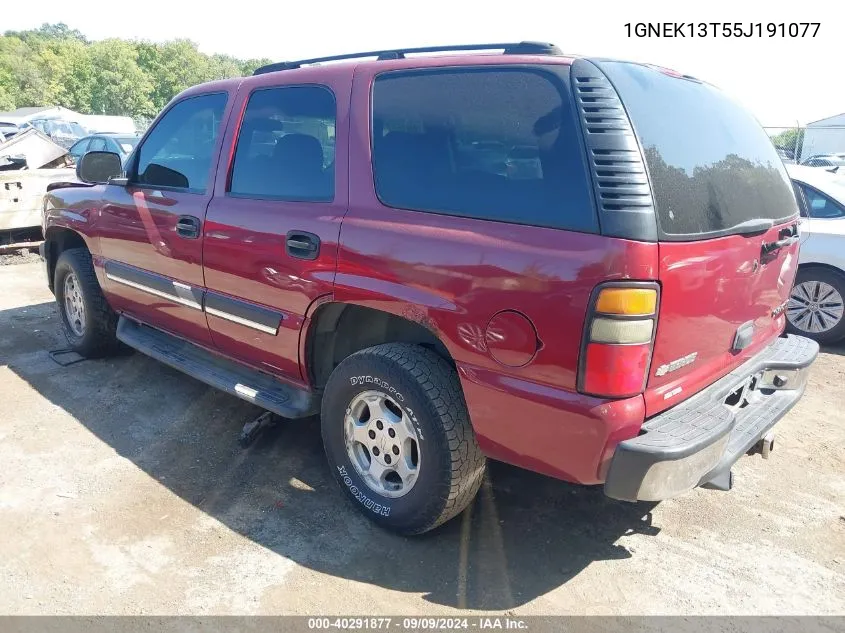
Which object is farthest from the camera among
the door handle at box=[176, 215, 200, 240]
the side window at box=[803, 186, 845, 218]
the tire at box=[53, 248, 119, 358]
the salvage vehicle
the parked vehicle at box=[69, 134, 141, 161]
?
the parked vehicle at box=[69, 134, 141, 161]

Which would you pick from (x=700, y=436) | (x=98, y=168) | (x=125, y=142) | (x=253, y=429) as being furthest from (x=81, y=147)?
(x=700, y=436)

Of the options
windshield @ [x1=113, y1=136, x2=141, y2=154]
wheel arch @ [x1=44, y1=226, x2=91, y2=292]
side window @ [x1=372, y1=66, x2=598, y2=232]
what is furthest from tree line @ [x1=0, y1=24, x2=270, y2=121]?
side window @ [x1=372, y1=66, x2=598, y2=232]

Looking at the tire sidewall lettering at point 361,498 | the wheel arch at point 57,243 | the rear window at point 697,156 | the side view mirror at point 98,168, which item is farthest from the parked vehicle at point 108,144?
the rear window at point 697,156

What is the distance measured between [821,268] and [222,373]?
5.05 m

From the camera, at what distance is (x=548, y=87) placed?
226 cm

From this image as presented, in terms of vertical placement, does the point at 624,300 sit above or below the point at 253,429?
above

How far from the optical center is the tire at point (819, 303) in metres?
5.50

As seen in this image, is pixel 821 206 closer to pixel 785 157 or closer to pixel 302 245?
pixel 785 157

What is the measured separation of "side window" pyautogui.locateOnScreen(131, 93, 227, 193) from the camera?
141 inches

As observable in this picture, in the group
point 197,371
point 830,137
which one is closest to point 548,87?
point 197,371

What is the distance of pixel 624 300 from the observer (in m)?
2.06

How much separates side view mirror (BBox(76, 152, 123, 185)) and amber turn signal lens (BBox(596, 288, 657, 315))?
350 centimetres

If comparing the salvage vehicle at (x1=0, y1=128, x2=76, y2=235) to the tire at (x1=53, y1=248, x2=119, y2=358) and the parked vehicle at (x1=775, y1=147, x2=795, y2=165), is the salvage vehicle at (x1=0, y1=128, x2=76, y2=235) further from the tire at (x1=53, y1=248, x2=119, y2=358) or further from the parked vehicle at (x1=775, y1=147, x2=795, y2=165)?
the parked vehicle at (x1=775, y1=147, x2=795, y2=165)

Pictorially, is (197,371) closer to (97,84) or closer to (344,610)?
(344,610)
